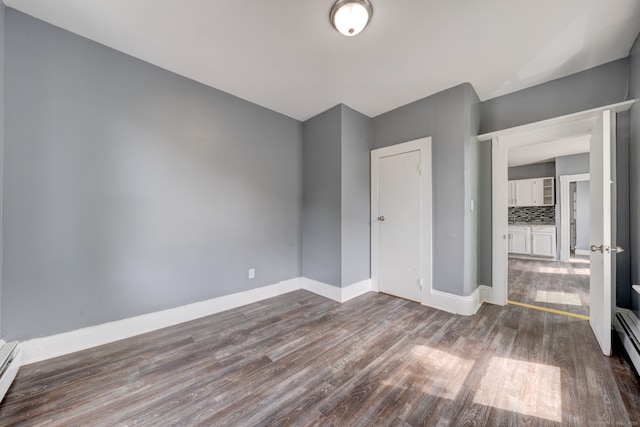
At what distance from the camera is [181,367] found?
1.73 meters

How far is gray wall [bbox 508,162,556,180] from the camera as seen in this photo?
5.90m

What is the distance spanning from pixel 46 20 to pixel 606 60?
188 inches

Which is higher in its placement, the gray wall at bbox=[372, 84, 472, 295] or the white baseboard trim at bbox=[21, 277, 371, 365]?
the gray wall at bbox=[372, 84, 472, 295]

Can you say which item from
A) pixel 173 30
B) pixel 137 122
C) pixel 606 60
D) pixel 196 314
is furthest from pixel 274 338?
pixel 606 60

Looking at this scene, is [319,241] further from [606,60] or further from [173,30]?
[606,60]

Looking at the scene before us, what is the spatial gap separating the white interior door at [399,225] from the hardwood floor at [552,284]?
1.38 m

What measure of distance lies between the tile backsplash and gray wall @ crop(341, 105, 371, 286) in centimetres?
552

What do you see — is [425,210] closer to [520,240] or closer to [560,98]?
[560,98]

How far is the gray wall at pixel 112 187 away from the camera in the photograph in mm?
1719

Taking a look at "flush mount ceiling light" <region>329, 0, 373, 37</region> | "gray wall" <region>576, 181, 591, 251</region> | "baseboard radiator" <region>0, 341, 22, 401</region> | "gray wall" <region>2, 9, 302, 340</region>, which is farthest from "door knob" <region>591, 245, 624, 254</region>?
"gray wall" <region>576, 181, 591, 251</region>

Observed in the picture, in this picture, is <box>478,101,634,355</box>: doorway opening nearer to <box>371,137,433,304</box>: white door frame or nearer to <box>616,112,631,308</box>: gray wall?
<box>616,112,631,308</box>: gray wall

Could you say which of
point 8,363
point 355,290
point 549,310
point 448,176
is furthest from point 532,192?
point 8,363

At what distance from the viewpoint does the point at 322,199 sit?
328 cm

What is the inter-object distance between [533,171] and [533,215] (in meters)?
1.16
